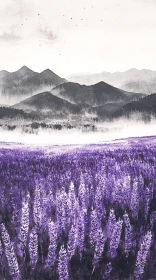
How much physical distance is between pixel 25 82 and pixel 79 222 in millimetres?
2732

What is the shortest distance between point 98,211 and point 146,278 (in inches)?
20.7

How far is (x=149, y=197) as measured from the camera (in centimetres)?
239

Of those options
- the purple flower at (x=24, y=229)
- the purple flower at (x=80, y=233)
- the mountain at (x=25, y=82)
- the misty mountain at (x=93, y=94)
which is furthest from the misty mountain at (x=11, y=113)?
the purple flower at (x=80, y=233)

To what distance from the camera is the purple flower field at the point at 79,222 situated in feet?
6.30

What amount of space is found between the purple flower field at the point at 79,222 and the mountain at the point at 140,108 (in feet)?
4.64

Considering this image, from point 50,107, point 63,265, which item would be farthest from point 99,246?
point 50,107

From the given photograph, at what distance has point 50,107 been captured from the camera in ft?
13.9

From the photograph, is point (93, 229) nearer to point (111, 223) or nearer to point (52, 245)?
point (111, 223)

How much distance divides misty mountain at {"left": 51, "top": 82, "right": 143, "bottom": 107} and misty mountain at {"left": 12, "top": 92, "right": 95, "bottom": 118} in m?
0.08

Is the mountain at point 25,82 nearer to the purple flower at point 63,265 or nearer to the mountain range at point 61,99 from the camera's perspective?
the mountain range at point 61,99

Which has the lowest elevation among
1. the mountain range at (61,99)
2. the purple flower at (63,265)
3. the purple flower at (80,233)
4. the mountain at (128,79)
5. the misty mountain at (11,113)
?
the purple flower at (63,265)

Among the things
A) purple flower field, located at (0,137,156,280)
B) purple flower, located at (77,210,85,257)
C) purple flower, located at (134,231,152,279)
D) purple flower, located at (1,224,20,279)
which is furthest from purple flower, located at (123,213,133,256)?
purple flower, located at (1,224,20,279)

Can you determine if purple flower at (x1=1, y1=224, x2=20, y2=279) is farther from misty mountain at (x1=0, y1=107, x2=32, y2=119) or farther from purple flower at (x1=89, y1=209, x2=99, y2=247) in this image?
misty mountain at (x1=0, y1=107, x2=32, y2=119)

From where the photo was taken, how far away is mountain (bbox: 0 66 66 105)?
429cm
